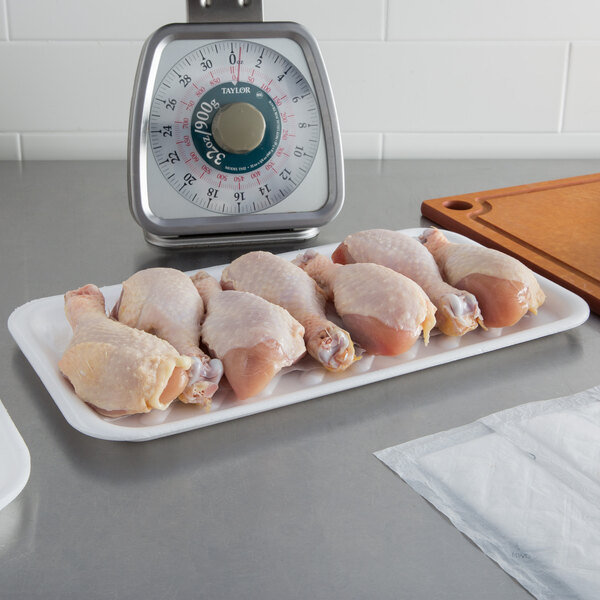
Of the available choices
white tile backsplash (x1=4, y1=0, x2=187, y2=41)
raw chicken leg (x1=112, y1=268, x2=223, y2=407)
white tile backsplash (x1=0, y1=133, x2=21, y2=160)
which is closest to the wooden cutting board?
raw chicken leg (x1=112, y1=268, x2=223, y2=407)

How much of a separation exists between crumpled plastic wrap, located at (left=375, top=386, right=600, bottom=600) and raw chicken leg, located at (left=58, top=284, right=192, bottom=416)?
185 mm

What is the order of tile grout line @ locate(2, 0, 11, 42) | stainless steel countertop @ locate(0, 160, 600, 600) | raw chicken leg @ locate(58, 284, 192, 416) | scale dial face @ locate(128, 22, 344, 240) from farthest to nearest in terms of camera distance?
1. tile grout line @ locate(2, 0, 11, 42)
2. scale dial face @ locate(128, 22, 344, 240)
3. raw chicken leg @ locate(58, 284, 192, 416)
4. stainless steel countertop @ locate(0, 160, 600, 600)

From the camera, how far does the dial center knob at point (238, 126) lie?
979 mm

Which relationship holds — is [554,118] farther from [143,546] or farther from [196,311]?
[143,546]

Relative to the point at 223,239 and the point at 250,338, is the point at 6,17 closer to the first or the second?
the point at 223,239

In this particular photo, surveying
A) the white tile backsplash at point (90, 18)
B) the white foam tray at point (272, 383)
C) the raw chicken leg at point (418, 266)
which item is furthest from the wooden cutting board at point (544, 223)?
the white tile backsplash at point (90, 18)

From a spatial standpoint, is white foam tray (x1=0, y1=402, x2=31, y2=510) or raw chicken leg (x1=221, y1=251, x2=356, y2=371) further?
raw chicken leg (x1=221, y1=251, x2=356, y2=371)

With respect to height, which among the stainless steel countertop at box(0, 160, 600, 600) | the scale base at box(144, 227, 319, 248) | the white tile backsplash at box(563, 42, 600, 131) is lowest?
the stainless steel countertop at box(0, 160, 600, 600)

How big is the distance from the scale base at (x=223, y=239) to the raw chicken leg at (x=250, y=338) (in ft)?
0.99

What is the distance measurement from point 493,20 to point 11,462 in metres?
1.23

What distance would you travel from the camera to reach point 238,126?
982mm

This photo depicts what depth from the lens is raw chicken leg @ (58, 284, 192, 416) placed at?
64 centimetres

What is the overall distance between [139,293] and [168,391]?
157 millimetres

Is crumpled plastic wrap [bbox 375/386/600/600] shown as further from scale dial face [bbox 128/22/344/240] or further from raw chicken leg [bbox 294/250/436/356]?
scale dial face [bbox 128/22/344/240]
